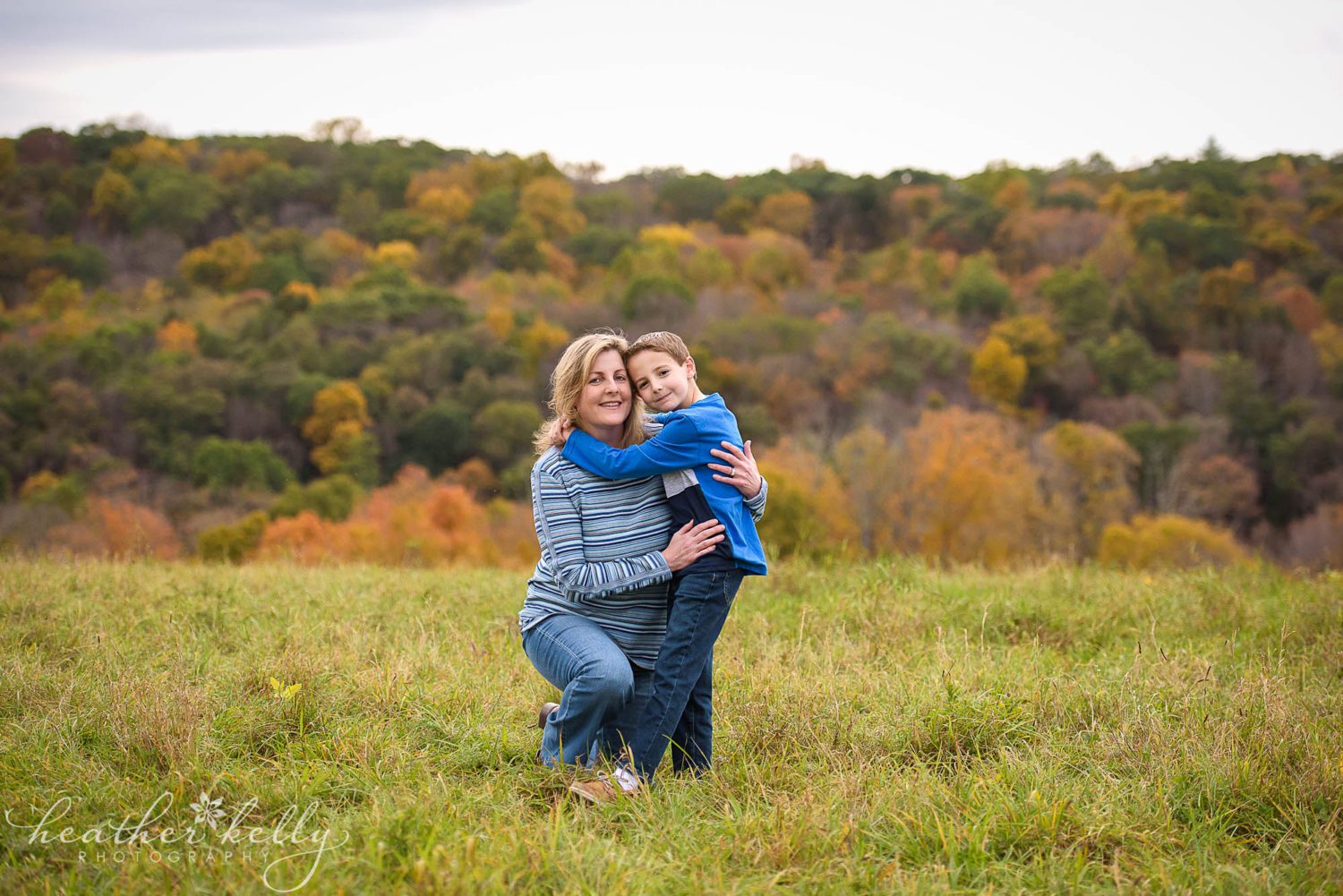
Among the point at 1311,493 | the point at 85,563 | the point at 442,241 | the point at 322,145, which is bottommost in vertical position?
the point at 1311,493

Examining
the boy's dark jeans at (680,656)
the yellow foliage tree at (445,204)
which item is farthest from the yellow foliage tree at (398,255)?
the boy's dark jeans at (680,656)

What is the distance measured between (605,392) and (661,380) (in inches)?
8.0

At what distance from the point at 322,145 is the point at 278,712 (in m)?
82.4

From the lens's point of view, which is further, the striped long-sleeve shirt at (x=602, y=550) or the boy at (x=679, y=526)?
the striped long-sleeve shirt at (x=602, y=550)

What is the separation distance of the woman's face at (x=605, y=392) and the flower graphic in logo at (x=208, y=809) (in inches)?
67.7

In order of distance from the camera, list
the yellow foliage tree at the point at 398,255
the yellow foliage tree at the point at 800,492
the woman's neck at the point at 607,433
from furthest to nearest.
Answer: the yellow foliage tree at the point at 398,255 < the yellow foliage tree at the point at 800,492 < the woman's neck at the point at 607,433

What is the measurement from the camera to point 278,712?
13.3 feet

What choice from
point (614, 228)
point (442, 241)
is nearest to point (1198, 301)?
point (614, 228)

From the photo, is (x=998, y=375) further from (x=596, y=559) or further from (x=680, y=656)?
(x=680, y=656)

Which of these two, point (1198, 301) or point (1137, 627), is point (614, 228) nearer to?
point (1198, 301)

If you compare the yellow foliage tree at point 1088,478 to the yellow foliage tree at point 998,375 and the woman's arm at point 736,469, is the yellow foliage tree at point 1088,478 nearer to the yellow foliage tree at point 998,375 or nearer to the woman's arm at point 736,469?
the yellow foliage tree at point 998,375

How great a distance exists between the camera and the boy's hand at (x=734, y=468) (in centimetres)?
367

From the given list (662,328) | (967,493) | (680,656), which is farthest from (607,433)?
(662,328)

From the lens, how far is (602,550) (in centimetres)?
375
